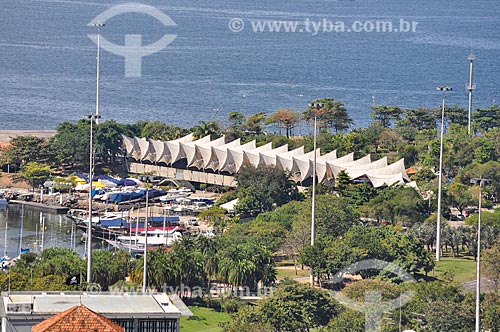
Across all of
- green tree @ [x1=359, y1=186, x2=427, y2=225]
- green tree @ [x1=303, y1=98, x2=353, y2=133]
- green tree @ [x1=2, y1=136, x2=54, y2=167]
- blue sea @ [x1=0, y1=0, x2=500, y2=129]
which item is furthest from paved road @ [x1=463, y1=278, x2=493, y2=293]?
blue sea @ [x1=0, y1=0, x2=500, y2=129]

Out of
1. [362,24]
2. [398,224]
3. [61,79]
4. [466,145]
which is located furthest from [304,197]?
[362,24]

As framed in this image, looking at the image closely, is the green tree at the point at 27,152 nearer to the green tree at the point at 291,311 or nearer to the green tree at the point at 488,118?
the green tree at the point at 488,118

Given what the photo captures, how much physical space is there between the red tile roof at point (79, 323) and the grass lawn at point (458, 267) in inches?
1075

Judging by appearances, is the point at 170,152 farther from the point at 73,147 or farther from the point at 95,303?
the point at 95,303

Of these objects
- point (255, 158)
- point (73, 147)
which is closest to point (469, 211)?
point (255, 158)

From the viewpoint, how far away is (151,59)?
165 m

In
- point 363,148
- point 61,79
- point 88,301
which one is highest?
point 61,79

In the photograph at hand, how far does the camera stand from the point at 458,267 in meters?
55.0

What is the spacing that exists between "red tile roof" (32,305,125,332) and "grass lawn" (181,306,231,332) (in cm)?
1787

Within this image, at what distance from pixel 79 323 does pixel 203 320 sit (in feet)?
65.0

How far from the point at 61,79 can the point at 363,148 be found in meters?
63.7

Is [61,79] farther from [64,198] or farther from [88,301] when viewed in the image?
[88,301]

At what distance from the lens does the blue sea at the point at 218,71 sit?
394ft

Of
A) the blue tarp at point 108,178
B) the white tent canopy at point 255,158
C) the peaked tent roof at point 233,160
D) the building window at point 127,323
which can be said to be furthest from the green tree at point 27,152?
the building window at point 127,323
